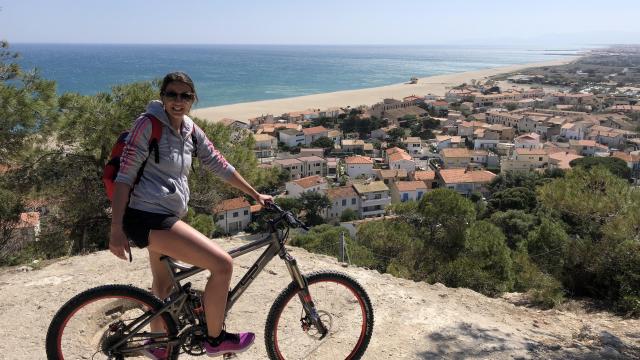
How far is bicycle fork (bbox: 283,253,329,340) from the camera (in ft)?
10.2

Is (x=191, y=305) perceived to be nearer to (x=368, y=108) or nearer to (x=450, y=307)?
(x=450, y=307)

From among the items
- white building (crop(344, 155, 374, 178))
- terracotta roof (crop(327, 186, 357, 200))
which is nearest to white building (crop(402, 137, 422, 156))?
white building (crop(344, 155, 374, 178))

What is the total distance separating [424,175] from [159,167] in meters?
37.7

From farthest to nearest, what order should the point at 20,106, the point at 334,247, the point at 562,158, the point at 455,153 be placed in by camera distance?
the point at 455,153
the point at 562,158
the point at 334,247
the point at 20,106

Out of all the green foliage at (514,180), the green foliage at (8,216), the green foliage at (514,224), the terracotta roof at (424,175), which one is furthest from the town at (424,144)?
the green foliage at (8,216)

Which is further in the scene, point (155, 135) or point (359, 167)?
point (359, 167)

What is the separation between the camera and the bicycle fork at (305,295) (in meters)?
3.11

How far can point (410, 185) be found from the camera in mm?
35219

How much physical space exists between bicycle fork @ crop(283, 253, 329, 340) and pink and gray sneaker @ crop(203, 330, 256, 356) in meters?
0.42

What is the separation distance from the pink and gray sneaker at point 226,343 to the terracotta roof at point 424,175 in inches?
1417

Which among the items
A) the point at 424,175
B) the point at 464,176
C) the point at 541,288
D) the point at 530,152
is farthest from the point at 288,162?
the point at 541,288

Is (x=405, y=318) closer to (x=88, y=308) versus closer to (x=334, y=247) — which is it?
(x=88, y=308)

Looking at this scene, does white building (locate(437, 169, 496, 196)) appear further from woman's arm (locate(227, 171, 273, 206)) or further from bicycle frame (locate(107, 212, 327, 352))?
bicycle frame (locate(107, 212, 327, 352))

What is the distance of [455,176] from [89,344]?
36.5 m
